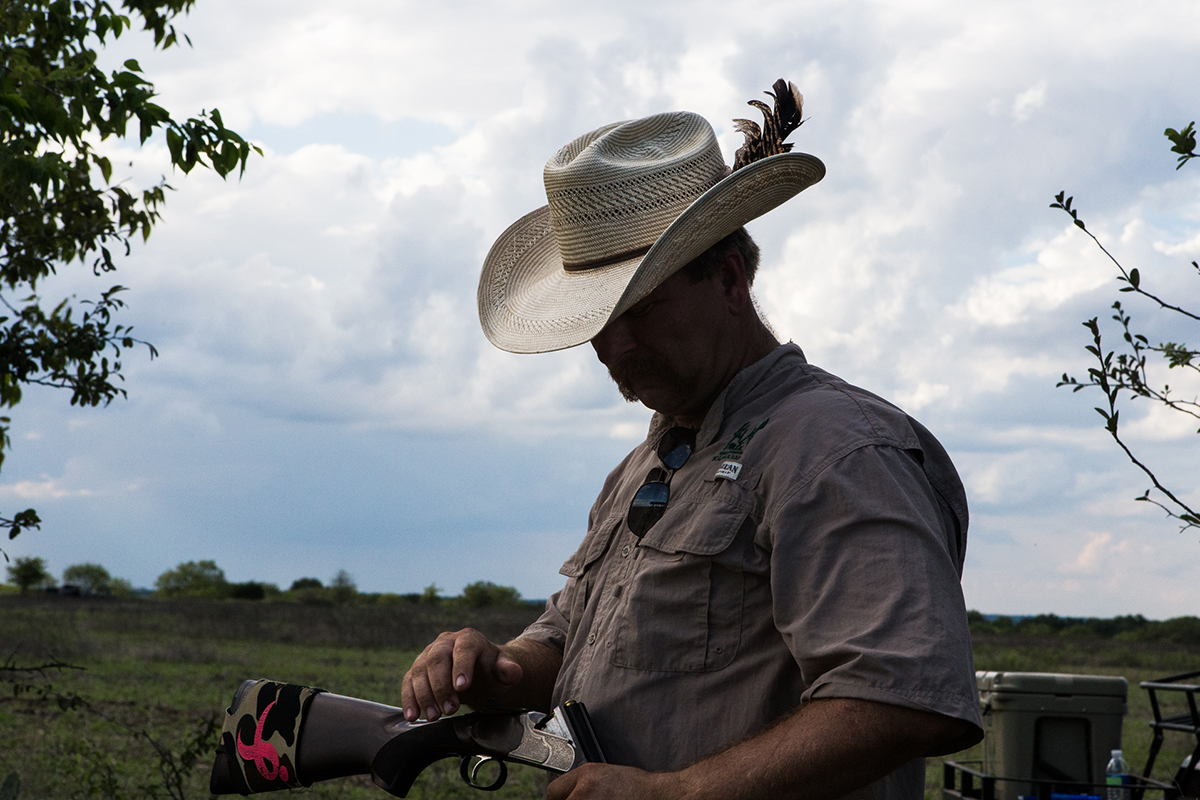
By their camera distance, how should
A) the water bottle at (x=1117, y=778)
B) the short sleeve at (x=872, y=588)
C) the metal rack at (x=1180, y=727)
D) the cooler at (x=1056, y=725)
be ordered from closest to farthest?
the short sleeve at (x=872, y=588) → the metal rack at (x=1180, y=727) → the water bottle at (x=1117, y=778) → the cooler at (x=1056, y=725)

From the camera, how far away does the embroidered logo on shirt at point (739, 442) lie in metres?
2.11

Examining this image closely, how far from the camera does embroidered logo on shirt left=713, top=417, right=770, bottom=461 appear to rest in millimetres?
2107

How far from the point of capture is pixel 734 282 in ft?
7.75

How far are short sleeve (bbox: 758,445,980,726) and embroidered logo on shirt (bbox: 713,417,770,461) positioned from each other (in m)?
0.22

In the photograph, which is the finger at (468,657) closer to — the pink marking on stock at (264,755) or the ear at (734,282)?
the pink marking on stock at (264,755)

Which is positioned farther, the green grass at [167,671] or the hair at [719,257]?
the green grass at [167,671]

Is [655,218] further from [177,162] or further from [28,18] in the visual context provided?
[28,18]


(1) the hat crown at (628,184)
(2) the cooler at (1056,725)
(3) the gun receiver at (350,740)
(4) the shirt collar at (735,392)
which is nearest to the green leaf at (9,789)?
(3) the gun receiver at (350,740)

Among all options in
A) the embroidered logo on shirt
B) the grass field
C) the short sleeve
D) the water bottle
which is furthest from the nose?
the water bottle

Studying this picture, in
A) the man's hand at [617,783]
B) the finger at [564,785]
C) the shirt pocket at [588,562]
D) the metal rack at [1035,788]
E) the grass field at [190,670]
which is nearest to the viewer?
the man's hand at [617,783]

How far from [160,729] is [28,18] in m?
9.45

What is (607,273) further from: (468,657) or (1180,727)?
(1180,727)

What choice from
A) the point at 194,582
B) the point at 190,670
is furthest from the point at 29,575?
the point at 190,670

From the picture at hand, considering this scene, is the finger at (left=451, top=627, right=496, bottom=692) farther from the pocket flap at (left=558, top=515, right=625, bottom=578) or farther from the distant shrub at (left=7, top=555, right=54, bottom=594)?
the distant shrub at (left=7, top=555, right=54, bottom=594)
